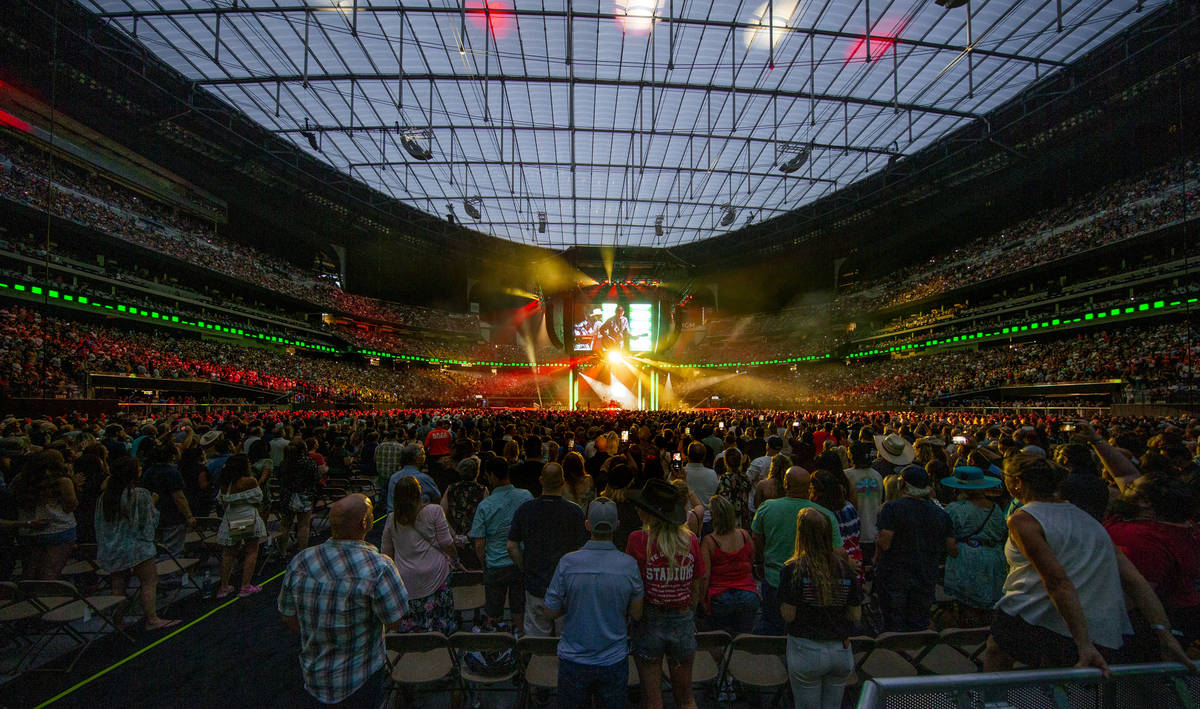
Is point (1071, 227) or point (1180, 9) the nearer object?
point (1180, 9)

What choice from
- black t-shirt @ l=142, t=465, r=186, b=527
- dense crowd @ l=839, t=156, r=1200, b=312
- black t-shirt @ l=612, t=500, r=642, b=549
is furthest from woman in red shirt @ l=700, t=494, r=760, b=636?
dense crowd @ l=839, t=156, r=1200, b=312

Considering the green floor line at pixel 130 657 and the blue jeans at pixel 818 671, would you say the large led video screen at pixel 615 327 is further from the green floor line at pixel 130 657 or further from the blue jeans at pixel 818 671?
the blue jeans at pixel 818 671

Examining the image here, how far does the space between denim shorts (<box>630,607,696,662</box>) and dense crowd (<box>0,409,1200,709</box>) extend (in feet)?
0.04

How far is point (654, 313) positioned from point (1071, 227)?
2465 centimetres

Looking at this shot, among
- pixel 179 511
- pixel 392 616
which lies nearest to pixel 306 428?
pixel 179 511

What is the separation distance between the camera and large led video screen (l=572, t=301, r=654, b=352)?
4219 centimetres

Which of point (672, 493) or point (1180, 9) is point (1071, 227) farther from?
point (672, 493)

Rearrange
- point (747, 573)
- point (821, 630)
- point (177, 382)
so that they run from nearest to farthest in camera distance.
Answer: point (821, 630) < point (747, 573) < point (177, 382)

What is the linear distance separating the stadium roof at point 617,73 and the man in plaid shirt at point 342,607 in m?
15.1

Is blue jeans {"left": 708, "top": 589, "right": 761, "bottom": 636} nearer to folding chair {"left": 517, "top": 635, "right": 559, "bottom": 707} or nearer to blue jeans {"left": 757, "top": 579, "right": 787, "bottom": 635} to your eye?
blue jeans {"left": 757, "top": 579, "right": 787, "bottom": 635}

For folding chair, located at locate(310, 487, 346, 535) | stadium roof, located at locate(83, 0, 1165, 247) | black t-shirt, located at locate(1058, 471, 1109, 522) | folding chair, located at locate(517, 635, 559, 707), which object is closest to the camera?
black t-shirt, located at locate(1058, 471, 1109, 522)

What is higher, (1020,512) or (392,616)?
(1020,512)

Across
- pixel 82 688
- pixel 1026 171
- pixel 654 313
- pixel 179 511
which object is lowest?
pixel 82 688

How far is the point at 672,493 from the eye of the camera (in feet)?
9.82
